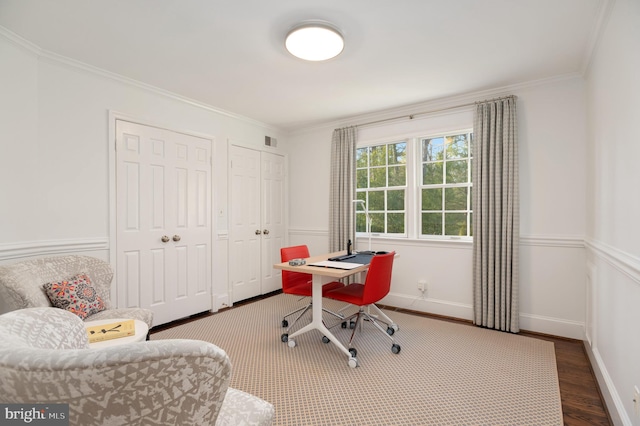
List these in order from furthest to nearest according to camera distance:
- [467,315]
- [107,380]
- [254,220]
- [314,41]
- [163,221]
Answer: [254,220]
[467,315]
[163,221]
[314,41]
[107,380]

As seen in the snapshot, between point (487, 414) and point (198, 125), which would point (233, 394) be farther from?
point (198, 125)

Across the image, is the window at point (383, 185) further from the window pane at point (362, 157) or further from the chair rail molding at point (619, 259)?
the chair rail molding at point (619, 259)

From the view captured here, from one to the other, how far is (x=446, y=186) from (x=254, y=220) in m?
2.73

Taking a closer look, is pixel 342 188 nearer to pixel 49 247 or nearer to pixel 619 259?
pixel 619 259

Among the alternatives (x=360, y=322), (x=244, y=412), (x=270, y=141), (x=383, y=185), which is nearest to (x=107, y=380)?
(x=244, y=412)

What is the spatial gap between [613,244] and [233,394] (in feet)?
7.85

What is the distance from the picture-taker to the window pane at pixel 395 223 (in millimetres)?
4242

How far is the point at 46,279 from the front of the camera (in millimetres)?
2336

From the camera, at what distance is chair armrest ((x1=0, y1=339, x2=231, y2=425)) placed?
652 mm

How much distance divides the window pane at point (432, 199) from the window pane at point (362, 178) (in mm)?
855

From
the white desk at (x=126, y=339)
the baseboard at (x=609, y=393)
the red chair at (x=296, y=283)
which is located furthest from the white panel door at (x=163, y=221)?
the baseboard at (x=609, y=393)

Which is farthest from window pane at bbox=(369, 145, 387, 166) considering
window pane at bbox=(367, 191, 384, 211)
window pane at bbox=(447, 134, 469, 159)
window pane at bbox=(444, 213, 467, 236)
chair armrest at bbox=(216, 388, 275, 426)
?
chair armrest at bbox=(216, 388, 275, 426)

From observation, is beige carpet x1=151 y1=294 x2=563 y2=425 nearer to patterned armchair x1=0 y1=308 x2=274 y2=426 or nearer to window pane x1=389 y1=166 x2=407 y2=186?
patterned armchair x1=0 y1=308 x2=274 y2=426

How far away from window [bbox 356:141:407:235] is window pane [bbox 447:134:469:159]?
1.82 ft
